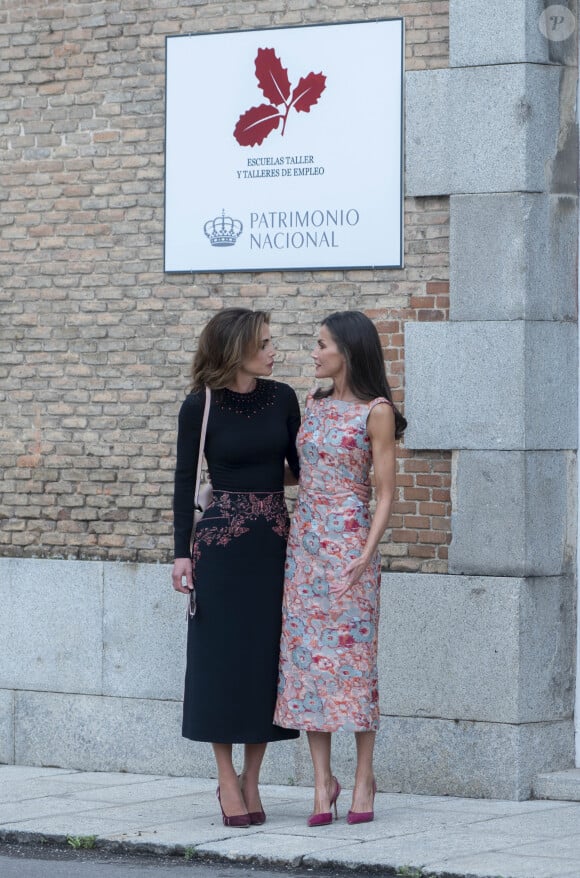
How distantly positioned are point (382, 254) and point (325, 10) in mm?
1251

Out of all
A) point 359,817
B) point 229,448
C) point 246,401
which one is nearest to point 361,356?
point 246,401

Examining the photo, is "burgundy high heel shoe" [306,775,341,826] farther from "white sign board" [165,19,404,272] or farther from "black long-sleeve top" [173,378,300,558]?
"white sign board" [165,19,404,272]

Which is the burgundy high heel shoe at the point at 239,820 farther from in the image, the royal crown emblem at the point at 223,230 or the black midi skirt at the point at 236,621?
the royal crown emblem at the point at 223,230

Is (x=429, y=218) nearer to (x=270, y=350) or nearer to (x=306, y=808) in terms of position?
(x=270, y=350)

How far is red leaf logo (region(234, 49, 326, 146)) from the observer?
8.46 m

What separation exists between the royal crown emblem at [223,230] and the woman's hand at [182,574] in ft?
7.26

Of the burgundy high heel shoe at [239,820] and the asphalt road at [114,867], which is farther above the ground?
the burgundy high heel shoe at [239,820]

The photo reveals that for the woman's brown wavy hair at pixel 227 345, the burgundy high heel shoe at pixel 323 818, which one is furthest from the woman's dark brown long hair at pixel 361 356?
the burgundy high heel shoe at pixel 323 818

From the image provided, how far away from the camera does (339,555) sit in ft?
22.7

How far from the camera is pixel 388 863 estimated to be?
6379mm

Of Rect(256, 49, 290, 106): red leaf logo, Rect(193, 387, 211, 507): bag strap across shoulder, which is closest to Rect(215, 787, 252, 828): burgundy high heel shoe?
Rect(193, 387, 211, 507): bag strap across shoulder

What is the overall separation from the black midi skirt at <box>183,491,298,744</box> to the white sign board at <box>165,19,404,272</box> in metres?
1.83

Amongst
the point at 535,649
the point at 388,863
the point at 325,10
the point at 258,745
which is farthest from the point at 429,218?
the point at 388,863

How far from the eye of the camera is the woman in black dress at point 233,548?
7023mm
